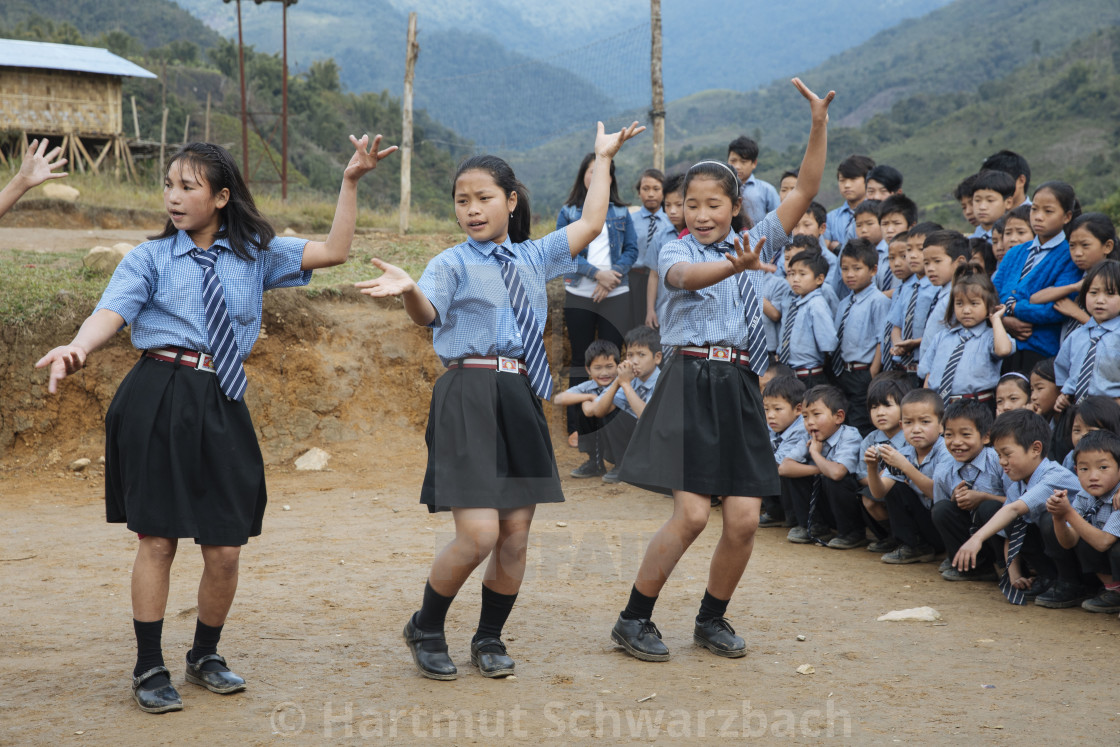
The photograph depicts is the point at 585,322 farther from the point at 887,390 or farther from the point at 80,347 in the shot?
the point at 80,347

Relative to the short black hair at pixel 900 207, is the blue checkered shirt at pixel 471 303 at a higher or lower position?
lower

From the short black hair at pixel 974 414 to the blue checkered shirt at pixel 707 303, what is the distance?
5.51 ft

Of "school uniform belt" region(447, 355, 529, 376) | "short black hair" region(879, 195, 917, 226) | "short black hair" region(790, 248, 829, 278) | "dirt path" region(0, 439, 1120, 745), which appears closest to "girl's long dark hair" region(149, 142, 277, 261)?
"school uniform belt" region(447, 355, 529, 376)

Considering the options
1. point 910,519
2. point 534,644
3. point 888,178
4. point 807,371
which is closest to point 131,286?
point 534,644

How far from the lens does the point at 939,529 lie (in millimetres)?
4887

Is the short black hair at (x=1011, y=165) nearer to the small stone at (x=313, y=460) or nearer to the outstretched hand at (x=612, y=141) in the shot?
the outstretched hand at (x=612, y=141)

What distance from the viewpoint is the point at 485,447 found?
10.8 feet

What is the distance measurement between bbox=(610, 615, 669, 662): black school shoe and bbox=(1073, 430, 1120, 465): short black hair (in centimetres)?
206

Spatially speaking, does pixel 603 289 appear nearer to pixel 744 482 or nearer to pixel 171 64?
pixel 744 482

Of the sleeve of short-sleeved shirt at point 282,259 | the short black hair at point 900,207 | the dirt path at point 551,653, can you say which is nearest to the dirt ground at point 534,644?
the dirt path at point 551,653

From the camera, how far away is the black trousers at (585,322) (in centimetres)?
749

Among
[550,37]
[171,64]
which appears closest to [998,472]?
[171,64]

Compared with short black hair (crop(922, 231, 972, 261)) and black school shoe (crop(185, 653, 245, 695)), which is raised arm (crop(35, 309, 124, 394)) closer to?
black school shoe (crop(185, 653, 245, 695))

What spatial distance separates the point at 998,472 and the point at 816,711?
2.15 metres
